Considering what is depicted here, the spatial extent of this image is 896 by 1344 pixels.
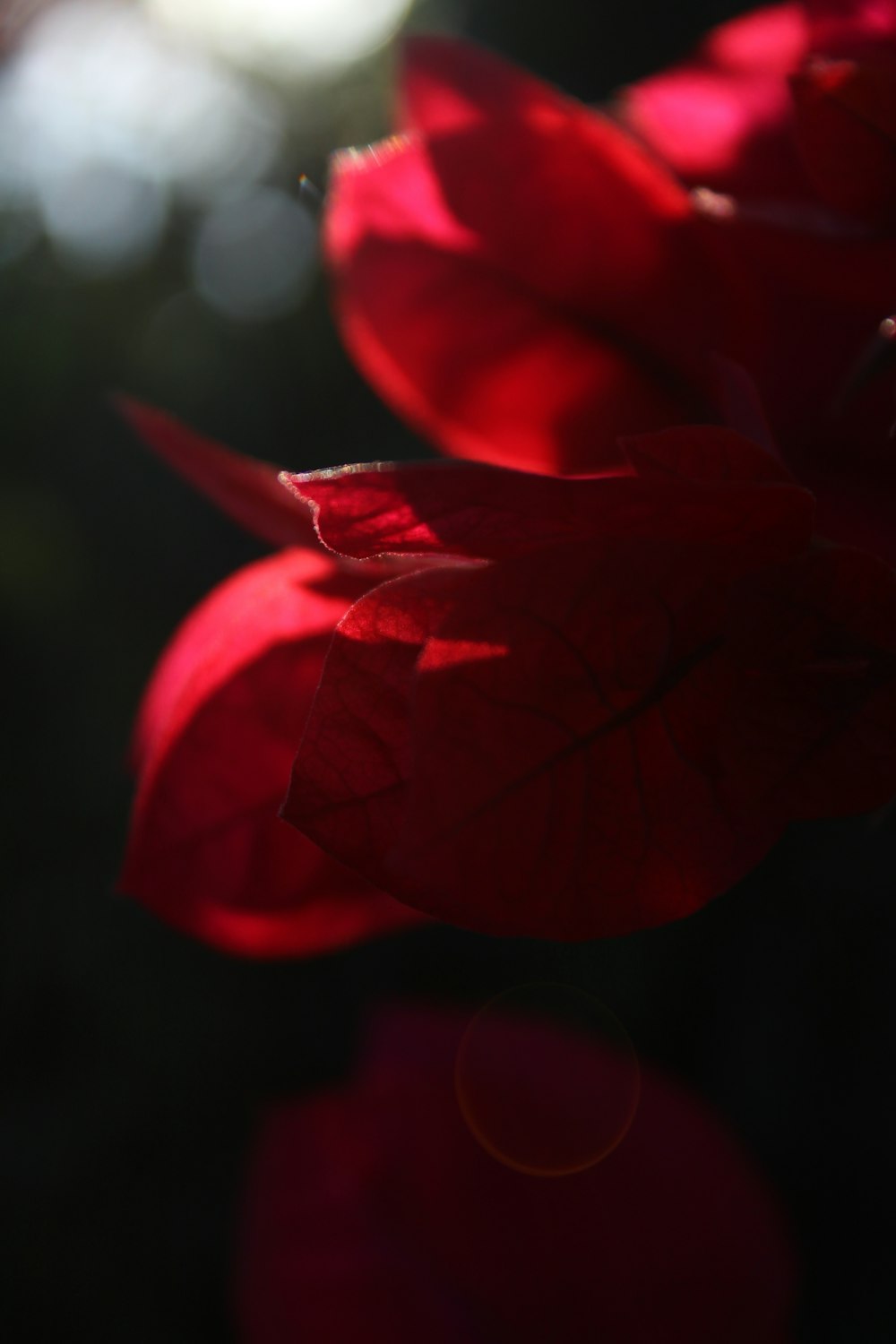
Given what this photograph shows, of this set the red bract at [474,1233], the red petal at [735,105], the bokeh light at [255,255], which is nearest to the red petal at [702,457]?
the red petal at [735,105]

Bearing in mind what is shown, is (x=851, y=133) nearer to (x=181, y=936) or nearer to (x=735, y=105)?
(x=735, y=105)

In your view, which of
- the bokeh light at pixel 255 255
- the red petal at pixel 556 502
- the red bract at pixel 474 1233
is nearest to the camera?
the red petal at pixel 556 502

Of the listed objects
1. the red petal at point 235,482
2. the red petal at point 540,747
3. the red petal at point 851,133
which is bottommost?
the red petal at point 235,482

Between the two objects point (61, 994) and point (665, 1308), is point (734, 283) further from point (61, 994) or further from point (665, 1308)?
point (61, 994)

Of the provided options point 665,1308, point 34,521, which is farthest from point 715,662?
point 34,521

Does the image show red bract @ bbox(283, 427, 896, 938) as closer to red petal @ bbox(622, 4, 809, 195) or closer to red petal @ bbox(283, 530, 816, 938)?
red petal @ bbox(283, 530, 816, 938)

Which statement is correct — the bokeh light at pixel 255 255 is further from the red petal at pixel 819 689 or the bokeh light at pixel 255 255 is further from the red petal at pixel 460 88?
the red petal at pixel 819 689

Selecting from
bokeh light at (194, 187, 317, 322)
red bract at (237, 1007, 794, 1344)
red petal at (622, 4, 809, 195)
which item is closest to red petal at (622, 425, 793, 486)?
red petal at (622, 4, 809, 195)
